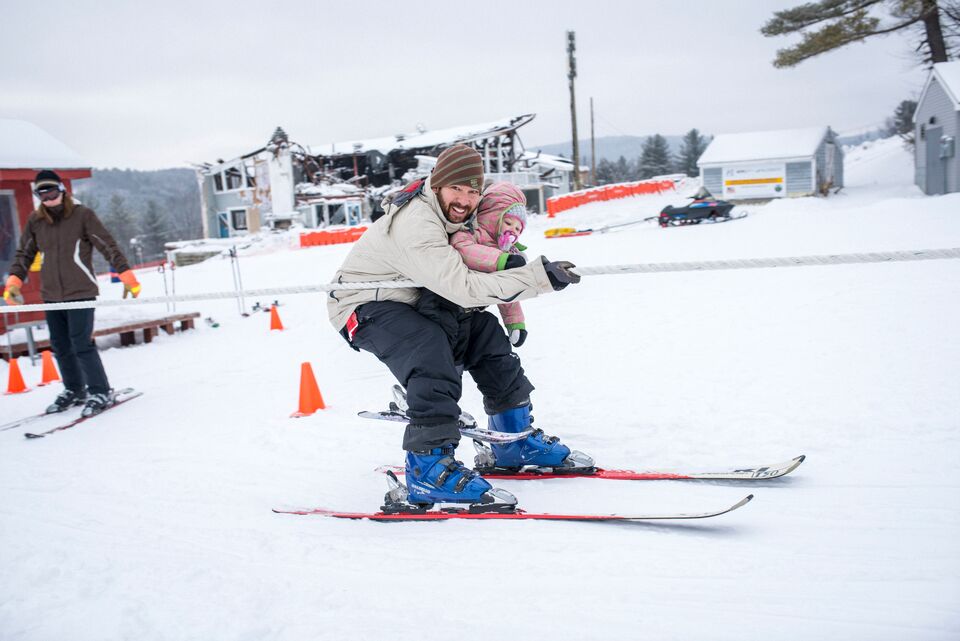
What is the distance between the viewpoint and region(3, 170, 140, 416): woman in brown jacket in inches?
222

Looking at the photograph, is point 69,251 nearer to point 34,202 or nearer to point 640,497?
point 640,497

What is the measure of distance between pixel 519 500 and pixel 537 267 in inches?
50.1

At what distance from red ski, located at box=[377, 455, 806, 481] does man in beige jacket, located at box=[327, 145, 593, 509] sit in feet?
1.80

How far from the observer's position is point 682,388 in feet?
16.3

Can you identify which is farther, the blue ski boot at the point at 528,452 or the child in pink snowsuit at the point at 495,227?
the blue ski boot at the point at 528,452

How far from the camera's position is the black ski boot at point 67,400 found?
5906mm

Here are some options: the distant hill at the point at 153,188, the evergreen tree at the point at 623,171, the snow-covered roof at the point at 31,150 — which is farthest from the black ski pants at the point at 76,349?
the distant hill at the point at 153,188

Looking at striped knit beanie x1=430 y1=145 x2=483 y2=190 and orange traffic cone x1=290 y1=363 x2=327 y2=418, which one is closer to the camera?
striped knit beanie x1=430 y1=145 x2=483 y2=190

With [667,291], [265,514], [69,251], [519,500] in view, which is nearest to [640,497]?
[519,500]

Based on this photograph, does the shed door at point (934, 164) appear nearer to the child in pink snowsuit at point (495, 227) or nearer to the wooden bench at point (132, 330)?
the wooden bench at point (132, 330)

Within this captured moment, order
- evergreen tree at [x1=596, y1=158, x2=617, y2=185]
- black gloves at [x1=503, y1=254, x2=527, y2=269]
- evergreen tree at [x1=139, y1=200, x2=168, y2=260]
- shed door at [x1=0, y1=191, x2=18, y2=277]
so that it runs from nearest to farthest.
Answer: black gloves at [x1=503, y1=254, x2=527, y2=269] → shed door at [x1=0, y1=191, x2=18, y2=277] → evergreen tree at [x1=139, y1=200, x2=168, y2=260] → evergreen tree at [x1=596, y1=158, x2=617, y2=185]

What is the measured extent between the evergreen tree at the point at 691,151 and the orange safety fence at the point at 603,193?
2660cm

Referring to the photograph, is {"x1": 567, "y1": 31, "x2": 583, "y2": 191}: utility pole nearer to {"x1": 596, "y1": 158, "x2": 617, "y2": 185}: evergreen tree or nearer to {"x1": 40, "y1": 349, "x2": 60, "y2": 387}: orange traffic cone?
{"x1": 40, "y1": 349, "x2": 60, "y2": 387}: orange traffic cone

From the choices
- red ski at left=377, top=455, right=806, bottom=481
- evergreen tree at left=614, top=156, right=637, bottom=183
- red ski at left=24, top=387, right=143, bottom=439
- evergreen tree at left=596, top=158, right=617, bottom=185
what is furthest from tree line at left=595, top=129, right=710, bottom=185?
red ski at left=377, top=455, right=806, bottom=481
